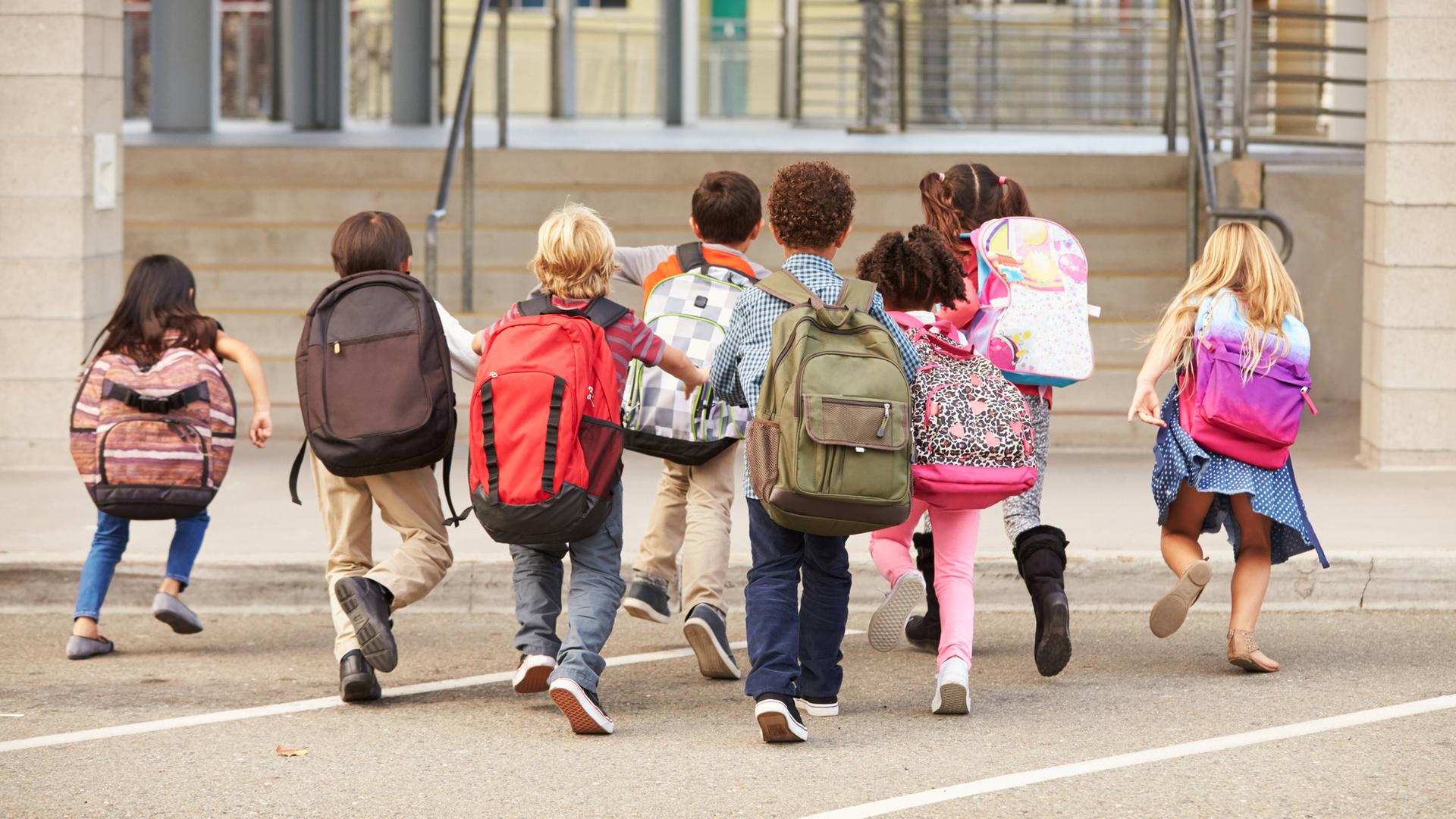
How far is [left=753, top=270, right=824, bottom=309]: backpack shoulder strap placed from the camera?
5.30 meters

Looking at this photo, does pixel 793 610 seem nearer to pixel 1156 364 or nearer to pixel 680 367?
pixel 680 367

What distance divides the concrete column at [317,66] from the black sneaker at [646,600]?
1483 centimetres

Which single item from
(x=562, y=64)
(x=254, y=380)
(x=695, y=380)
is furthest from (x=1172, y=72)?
(x=562, y=64)

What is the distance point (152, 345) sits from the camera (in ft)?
20.9

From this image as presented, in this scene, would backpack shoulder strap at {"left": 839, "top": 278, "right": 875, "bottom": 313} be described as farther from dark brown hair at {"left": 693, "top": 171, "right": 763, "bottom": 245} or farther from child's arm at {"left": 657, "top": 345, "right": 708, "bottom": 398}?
dark brown hair at {"left": 693, "top": 171, "right": 763, "bottom": 245}

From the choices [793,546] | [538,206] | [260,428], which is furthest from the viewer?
[538,206]

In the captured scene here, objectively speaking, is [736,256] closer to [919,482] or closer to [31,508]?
[919,482]

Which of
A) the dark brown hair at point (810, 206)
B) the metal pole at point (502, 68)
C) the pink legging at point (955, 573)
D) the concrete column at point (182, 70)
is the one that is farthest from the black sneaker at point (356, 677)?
the concrete column at point (182, 70)

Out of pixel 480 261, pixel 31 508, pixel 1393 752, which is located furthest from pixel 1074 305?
pixel 480 261

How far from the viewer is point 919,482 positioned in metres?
5.47

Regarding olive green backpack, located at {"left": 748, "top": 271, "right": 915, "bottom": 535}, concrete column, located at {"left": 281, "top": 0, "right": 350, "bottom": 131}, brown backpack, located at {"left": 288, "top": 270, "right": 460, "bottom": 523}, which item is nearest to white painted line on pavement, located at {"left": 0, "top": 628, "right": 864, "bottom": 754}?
brown backpack, located at {"left": 288, "top": 270, "right": 460, "bottom": 523}

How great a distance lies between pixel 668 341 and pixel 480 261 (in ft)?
20.6

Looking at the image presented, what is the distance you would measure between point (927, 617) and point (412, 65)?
16457 mm

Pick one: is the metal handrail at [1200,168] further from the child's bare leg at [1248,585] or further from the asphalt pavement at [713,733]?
the child's bare leg at [1248,585]
